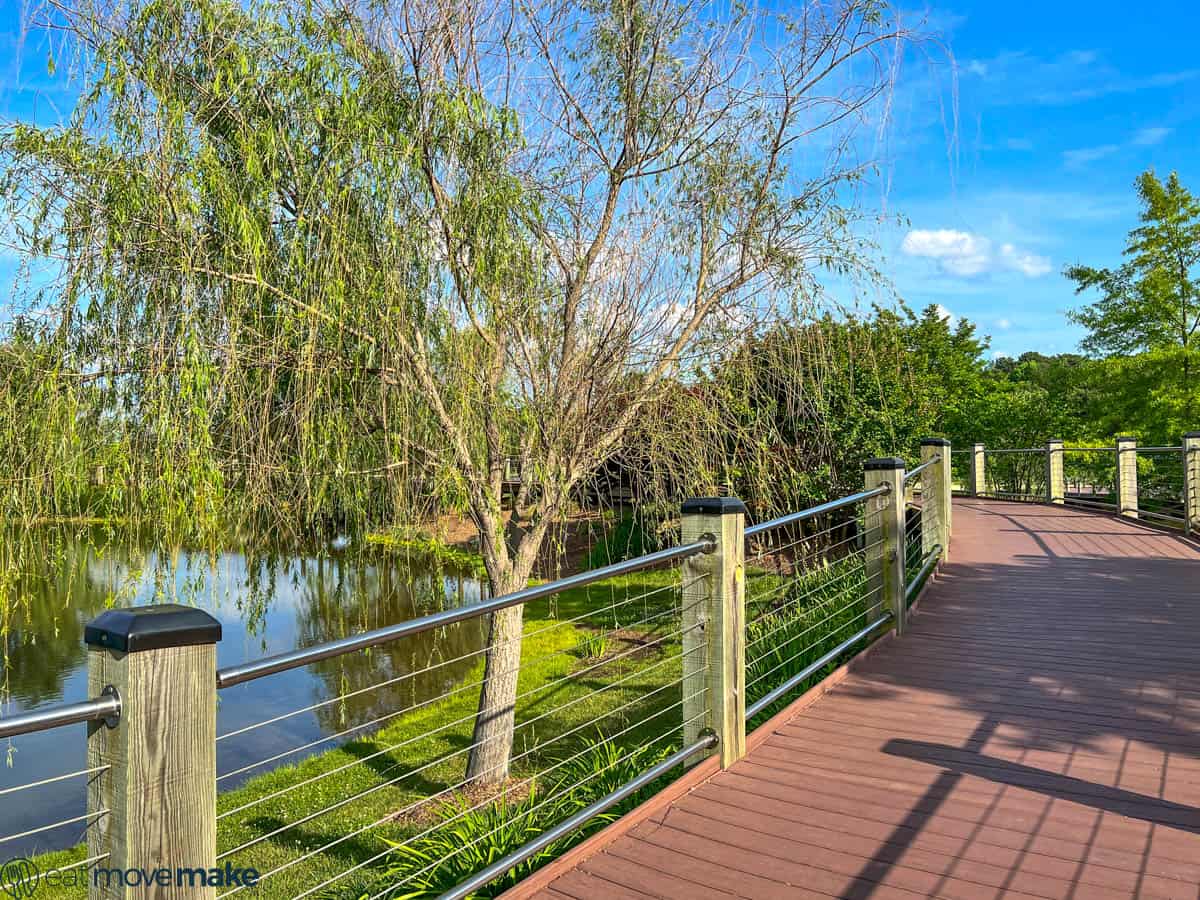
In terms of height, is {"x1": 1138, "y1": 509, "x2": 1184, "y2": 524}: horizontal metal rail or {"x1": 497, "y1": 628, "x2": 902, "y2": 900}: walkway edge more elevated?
{"x1": 1138, "y1": 509, "x2": 1184, "y2": 524}: horizontal metal rail

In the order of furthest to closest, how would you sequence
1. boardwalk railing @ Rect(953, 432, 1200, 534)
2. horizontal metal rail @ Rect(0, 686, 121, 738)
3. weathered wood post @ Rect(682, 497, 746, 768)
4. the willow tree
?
boardwalk railing @ Rect(953, 432, 1200, 534), the willow tree, weathered wood post @ Rect(682, 497, 746, 768), horizontal metal rail @ Rect(0, 686, 121, 738)

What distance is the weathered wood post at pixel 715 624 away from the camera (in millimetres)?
3395

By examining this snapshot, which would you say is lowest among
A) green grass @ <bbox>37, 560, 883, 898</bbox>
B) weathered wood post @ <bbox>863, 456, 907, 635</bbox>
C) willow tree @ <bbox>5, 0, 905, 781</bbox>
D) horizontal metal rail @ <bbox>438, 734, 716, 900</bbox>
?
green grass @ <bbox>37, 560, 883, 898</bbox>

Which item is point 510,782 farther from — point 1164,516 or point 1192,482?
point 1164,516

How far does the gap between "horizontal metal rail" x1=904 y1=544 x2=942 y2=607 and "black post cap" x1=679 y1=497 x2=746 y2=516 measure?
3.75 meters

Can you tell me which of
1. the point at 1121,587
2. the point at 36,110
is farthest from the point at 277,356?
the point at 1121,587

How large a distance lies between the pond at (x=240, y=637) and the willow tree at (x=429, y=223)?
0.52 meters

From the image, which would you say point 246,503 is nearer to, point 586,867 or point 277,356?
point 277,356

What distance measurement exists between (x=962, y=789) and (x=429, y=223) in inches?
168

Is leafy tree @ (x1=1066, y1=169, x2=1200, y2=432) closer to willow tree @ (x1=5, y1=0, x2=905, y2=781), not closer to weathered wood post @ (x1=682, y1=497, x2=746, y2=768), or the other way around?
willow tree @ (x1=5, y1=0, x2=905, y2=781)

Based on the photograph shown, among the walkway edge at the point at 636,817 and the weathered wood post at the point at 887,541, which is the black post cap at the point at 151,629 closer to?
the walkway edge at the point at 636,817

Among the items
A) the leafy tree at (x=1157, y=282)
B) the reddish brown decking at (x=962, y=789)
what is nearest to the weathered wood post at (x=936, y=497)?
the reddish brown decking at (x=962, y=789)

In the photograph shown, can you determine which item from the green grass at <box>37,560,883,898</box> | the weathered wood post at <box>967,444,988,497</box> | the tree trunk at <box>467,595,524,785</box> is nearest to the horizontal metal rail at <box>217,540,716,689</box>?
the green grass at <box>37,560,883,898</box>

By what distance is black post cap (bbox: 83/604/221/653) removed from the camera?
62.2 inches
